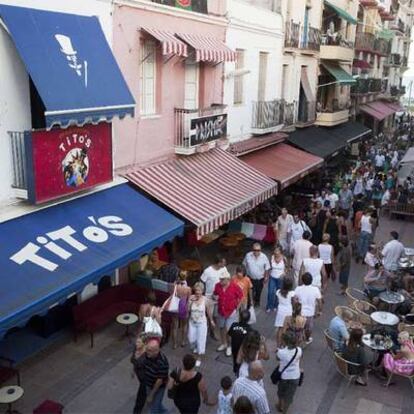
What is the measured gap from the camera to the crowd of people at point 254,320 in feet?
22.3

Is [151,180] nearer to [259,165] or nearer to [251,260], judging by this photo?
[251,260]

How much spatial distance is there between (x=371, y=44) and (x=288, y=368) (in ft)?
106

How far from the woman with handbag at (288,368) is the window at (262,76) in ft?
41.0

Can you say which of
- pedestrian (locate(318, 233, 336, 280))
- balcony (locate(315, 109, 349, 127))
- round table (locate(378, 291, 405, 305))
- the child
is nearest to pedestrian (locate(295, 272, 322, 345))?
round table (locate(378, 291, 405, 305))

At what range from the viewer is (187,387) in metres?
6.73

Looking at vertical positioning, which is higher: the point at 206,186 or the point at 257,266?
the point at 206,186

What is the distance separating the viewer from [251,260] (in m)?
11.3

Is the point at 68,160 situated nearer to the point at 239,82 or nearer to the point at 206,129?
the point at 206,129

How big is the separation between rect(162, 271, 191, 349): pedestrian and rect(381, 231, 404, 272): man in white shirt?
5619 mm

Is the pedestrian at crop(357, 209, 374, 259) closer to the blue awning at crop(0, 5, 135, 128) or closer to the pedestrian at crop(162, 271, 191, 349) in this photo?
the pedestrian at crop(162, 271, 191, 349)

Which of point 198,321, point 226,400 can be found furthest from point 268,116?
point 226,400

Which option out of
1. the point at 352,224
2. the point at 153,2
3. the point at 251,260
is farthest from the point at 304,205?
the point at 153,2

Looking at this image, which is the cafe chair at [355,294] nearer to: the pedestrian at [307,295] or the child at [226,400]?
the pedestrian at [307,295]

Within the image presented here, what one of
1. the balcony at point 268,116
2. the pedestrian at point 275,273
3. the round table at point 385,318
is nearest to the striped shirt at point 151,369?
the pedestrian at point 275,273
